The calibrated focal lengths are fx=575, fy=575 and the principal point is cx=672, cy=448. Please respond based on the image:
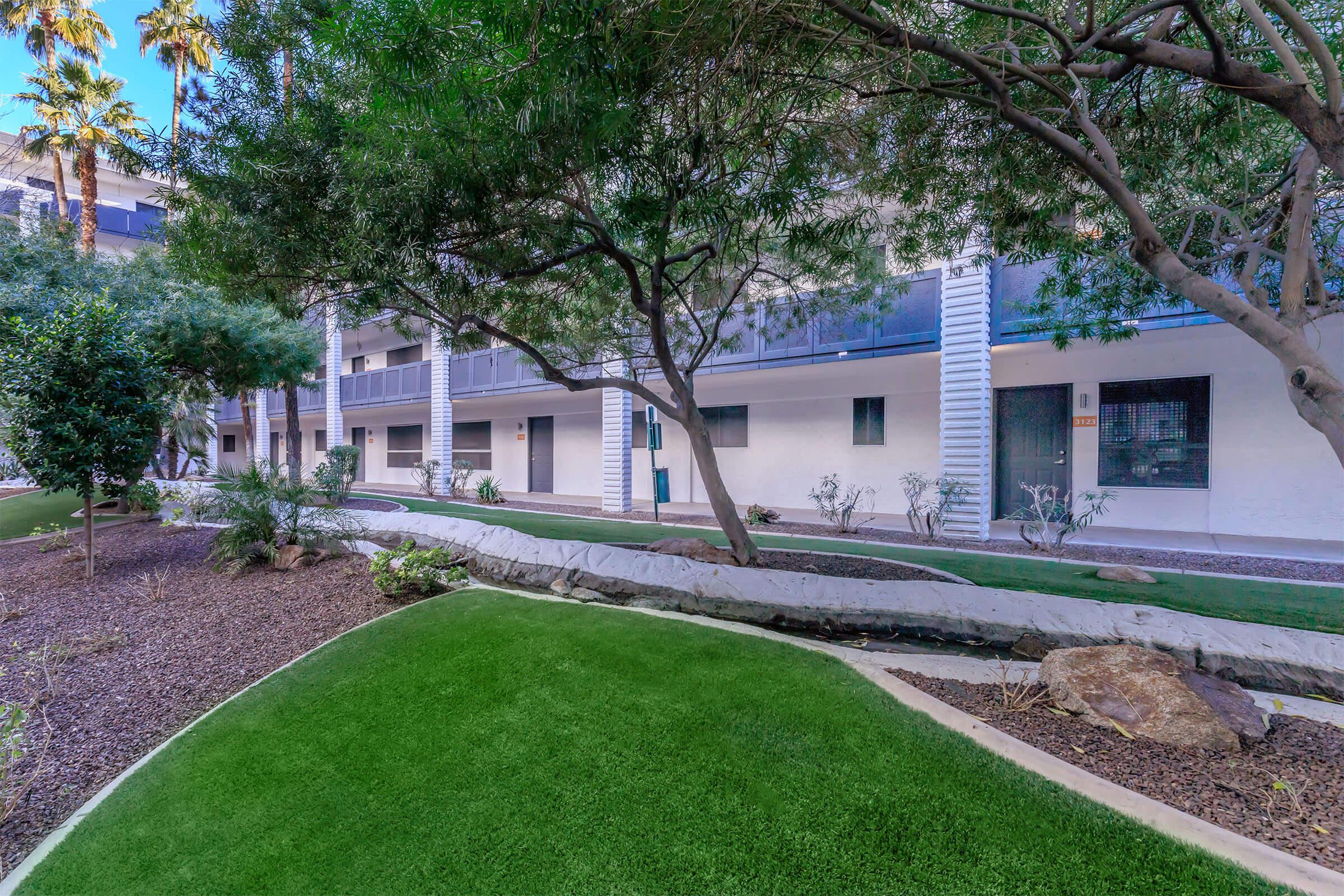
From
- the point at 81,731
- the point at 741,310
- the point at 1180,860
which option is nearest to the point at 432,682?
the point at 81,731

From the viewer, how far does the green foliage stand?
6281 mm

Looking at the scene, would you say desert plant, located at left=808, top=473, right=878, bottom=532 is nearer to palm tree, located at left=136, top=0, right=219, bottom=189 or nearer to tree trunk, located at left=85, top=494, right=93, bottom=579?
tree trunk, located at left=85, top=494, right=93, bottom=579

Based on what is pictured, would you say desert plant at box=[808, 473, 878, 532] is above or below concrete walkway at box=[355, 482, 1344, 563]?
above

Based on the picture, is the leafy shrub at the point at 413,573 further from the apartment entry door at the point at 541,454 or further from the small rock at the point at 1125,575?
the apartment entry door at the point at 541,454

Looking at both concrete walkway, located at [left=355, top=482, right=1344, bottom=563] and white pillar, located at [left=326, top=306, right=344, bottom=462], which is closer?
concrete walkway, located at [left=355, top=482, right=1344, bottom=563]

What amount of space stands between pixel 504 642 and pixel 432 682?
61cm

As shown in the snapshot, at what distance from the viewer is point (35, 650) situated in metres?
4.86

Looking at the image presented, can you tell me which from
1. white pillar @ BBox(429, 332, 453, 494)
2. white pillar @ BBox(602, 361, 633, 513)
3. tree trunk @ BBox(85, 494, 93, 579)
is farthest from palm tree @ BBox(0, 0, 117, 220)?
white pillar @ BBox(602, 361, 633, 513)

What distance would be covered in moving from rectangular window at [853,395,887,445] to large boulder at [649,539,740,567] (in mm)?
6388

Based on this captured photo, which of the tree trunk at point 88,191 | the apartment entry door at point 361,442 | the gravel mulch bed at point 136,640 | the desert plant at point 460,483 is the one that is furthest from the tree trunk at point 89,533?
the apartment entry door at point 361,442

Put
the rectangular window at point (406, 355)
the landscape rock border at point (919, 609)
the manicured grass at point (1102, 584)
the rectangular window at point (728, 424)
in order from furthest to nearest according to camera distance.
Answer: the rectangular window at point (406, 355) < the rectangular window at point (728, 424) < the manicured grass at point (1102, 584) < the landscape rock border at point (919, 609)

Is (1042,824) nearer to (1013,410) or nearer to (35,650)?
(35,650)

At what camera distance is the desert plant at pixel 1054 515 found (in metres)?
8.28

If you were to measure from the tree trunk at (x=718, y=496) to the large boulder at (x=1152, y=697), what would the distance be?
327 centimetres
